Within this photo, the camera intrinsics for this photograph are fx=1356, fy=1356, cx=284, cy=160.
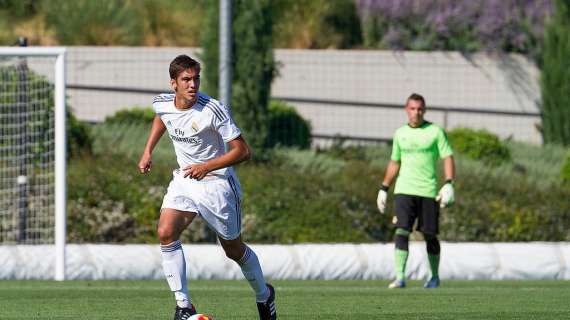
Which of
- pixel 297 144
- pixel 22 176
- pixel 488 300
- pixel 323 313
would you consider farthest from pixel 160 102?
pixel 297 144

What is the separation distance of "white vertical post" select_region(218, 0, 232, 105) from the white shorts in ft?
36.3

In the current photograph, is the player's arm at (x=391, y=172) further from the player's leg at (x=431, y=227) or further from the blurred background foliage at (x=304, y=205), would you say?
the blurred background foliage at (x=304, y=205)

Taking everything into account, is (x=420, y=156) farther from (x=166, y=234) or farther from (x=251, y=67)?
(x=251, y=67)

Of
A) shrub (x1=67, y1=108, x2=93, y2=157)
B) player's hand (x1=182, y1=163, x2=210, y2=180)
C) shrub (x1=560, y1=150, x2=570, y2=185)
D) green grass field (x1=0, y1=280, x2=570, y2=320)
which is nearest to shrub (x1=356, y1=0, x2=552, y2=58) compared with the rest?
shrub (x1=560, y1=150, x2=570, y2=185)

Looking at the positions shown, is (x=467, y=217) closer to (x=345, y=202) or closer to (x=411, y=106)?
(x=345, y=202)

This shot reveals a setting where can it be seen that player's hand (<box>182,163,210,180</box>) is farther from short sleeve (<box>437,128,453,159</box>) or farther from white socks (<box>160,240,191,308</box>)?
short sleeve (<box>437,128,453,159</box>)

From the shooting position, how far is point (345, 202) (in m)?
21.0

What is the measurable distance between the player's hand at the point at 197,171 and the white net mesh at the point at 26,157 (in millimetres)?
9691

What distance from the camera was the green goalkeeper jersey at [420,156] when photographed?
49.4 ft

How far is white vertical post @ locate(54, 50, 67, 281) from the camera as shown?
631 inches

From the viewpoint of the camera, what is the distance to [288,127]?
25859mm

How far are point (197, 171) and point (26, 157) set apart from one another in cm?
1023

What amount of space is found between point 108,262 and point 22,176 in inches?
94.6

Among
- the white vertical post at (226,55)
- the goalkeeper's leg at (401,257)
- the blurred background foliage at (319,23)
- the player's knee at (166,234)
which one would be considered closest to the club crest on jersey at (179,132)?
the player's knee at (166,234)
